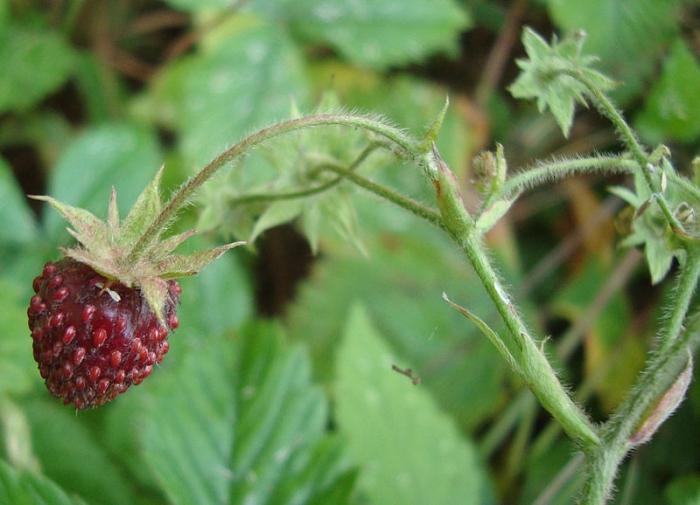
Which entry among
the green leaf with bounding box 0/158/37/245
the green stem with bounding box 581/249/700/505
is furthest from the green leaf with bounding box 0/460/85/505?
the green leaf with bounding box 0/158/37/245

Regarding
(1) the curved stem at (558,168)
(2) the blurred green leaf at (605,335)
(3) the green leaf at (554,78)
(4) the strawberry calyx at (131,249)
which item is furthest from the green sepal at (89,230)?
(2) the blurred green leaf at (605,335)

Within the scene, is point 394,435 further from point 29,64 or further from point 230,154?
point 29,64

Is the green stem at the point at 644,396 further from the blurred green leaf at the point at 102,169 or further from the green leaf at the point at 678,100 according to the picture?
the blurred green leaf at the point at 102,169

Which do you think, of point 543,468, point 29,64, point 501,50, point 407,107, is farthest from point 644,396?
point 29,64

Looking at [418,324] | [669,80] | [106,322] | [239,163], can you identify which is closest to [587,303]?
[418,324]

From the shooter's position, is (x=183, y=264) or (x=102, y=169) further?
(x=102, y=169)

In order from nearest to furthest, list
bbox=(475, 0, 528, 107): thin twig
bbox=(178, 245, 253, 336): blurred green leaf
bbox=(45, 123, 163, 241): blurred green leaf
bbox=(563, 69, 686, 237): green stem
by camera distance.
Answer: bbox=(563, 69, 686, 237): green stem
bbox=(178, 245, 253, 336): blurred green leaf
bbox=(45, 123, 163, 241): blurred green leaf
bbox=(475, 0, 528, 107): thin twig

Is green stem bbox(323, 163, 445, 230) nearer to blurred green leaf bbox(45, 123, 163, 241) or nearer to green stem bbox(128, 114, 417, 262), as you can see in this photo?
green stem bbox(128, 114, 417, 262)
